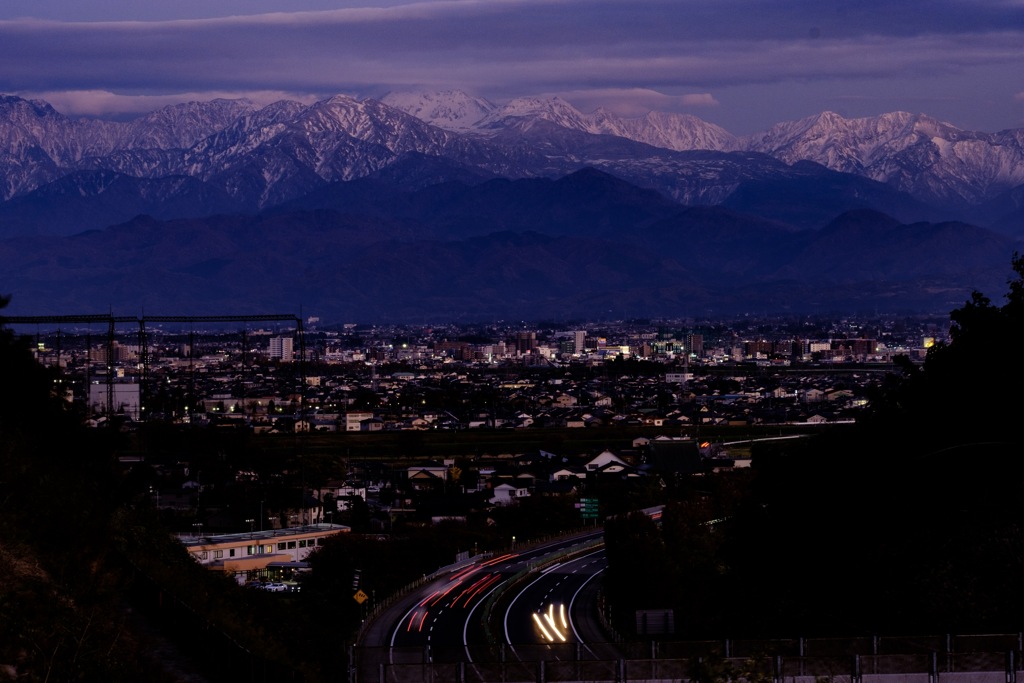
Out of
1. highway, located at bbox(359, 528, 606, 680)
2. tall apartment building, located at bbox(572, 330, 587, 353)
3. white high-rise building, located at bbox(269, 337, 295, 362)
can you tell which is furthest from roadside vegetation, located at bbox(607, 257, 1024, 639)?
tall apartment building, located at bbox(572, 330, 587, 353)

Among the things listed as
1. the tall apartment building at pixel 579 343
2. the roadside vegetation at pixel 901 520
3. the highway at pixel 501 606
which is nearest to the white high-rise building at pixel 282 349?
the tall apartment building at pixel 579 343

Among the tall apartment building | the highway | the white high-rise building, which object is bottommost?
the highway

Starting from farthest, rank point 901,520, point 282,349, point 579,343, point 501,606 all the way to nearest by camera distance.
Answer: point 579,343
point 282,349
point 501,606
point 901,520

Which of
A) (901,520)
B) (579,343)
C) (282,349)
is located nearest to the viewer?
(901,520)

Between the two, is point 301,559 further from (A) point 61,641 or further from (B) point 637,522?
(A) point 61,641

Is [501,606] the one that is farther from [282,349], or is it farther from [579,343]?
[579,343]

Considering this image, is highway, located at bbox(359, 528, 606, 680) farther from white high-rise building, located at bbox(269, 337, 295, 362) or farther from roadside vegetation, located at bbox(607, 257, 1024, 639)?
white high-rise building, located at bbox(269, 337, 295, 362)

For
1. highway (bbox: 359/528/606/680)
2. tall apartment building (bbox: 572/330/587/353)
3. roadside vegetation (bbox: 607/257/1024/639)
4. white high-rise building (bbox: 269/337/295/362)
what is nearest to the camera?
roadside vegetation (bbox: 607/257/1024/639)

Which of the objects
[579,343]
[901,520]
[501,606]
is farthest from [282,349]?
[901,520]

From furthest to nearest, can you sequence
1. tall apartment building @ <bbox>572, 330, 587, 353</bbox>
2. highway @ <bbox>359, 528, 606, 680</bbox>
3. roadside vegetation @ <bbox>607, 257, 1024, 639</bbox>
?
tall apartment building @ <bbox>572, 330, 587, 353</bbox> < highway @ <bbox>359, 528, 606, 680</bbox> < roadside vegetation @ <bbox>607, 257, 1024, 639</bbox>
